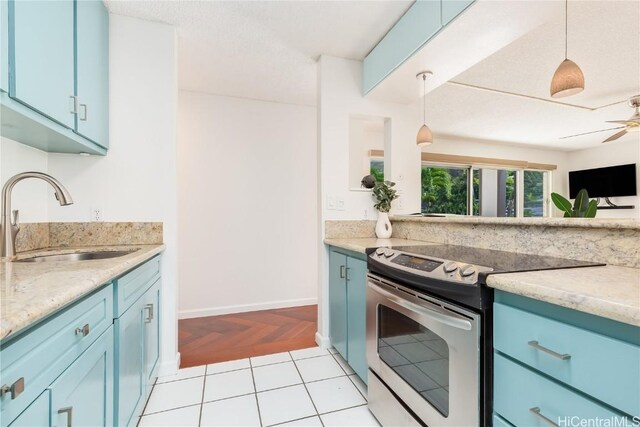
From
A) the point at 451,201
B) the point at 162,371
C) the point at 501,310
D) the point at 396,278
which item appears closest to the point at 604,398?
the point at 501,310

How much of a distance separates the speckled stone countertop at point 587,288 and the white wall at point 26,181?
225 cm

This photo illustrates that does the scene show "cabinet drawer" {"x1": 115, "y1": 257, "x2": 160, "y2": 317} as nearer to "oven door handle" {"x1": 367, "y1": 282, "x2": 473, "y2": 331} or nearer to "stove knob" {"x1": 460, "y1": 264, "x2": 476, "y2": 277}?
"oven door handle" {"x1": 367, "y1": 282, "x2": 473, "y2": 331}

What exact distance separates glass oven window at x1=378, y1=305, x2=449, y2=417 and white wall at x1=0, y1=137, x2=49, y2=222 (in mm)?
2030

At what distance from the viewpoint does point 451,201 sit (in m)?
5.30

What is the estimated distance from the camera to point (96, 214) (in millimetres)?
1864

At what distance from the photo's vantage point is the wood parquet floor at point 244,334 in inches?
89.4

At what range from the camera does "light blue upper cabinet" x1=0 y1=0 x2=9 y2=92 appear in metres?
0.97

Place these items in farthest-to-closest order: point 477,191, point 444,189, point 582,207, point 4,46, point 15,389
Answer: point 477,191 → point 444,189 → point 582,207 → point 4,46 → point 15,389

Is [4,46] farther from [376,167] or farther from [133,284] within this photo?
[376,167]

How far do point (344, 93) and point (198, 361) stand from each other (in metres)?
2.41

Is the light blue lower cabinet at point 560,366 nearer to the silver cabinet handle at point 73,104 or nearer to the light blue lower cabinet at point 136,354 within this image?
the light blue lower cabinet at point 136,354

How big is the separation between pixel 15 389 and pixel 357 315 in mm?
1525

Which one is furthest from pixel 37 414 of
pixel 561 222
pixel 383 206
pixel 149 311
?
pixel 383 206

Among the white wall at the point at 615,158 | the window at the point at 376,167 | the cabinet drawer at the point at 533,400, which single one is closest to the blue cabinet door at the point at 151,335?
the cabinet drawer at the point at 533,400
